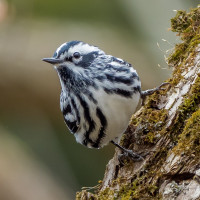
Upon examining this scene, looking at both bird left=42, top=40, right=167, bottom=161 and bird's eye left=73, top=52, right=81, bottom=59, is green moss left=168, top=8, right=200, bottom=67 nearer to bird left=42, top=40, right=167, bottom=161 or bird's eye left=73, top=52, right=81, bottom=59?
bird left=42, top=40, right=167, bottom=161

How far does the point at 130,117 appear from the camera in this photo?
13.8ft

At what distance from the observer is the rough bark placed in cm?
342

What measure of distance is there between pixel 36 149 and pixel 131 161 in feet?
20.0

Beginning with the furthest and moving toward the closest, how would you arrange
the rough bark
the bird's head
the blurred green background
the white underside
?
the blurred green background < the bird's head < the white underside < the rough bark

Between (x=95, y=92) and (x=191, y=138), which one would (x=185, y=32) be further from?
(x=191, y=138)

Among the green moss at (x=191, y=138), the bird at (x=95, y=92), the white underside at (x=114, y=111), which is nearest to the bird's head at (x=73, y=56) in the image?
the bird at (x=95, y=92)

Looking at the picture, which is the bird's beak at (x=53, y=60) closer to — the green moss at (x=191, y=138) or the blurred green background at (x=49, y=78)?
the green moss at (x=191, y=138)

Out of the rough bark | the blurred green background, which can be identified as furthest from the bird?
the blurred green background

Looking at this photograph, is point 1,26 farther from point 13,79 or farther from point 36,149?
Answer: point 36,149

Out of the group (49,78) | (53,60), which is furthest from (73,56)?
(49,78)

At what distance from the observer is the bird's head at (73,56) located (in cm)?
414

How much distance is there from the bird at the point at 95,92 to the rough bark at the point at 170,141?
0.14 m

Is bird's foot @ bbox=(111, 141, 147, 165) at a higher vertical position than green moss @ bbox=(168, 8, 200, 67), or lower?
lower

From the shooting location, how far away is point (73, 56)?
165 inches
